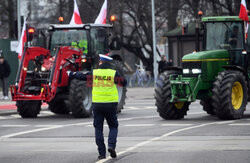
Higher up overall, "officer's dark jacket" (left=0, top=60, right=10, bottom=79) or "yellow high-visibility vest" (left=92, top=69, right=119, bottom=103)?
"yellow high-visibility vest" (left=92, top=69, right=119, bottom=103)

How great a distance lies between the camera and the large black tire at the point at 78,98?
19.1 m

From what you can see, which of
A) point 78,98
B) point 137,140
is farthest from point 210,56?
point 137,140

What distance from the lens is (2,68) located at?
97.3ft

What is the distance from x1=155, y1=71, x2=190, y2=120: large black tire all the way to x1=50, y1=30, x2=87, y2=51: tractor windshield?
366 cm

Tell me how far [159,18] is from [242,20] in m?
33.5

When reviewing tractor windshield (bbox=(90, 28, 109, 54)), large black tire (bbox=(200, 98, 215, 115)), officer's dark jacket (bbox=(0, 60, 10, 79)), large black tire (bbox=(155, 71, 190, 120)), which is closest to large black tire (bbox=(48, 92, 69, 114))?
tractor windshield (bbox=(90, 28, 109, 54))

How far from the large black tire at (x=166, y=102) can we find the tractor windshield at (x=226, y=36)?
1.63 metres

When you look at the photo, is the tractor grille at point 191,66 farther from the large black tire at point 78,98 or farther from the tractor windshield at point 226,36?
the large black tire at point 78,98

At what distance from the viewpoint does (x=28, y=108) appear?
20250mm

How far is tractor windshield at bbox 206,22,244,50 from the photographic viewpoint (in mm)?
19141

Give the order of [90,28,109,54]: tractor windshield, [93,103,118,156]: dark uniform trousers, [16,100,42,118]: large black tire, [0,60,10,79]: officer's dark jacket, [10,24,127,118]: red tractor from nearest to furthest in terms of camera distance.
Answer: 1. [93,103,118,156]: dark uniform trousers
2. [10,24,127,118]: red tractor
3. [16,100,42,118]: large black tire
4. [90,28,109,54]: tractor windshield
5. [0,60,10,79]: officer's dark jacket

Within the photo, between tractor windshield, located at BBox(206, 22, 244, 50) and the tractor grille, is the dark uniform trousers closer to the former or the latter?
the tractor grille

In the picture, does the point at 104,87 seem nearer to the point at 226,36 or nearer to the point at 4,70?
the point at 226,36

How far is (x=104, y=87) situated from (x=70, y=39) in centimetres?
1001
